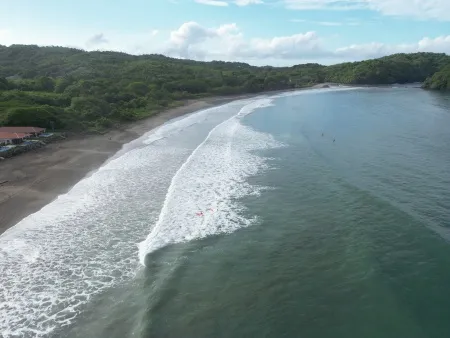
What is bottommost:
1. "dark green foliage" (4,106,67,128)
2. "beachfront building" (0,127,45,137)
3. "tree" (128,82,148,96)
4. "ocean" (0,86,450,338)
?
"ocean" (0,86,450,338)

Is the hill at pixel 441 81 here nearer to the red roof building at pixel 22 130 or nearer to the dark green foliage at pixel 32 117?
the dark green foliage at pixel 32 117

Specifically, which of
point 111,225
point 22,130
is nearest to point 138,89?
point 22,130

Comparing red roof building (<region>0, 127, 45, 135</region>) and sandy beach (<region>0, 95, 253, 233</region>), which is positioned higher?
red roof building (<region>0, 127, 45, 135</region>)

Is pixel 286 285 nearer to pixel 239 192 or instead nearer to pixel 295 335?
pixel 295 335

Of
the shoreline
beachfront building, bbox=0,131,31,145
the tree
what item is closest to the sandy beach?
the shoreline

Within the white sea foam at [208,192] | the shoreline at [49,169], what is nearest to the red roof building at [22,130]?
the shoreline at [49,169]

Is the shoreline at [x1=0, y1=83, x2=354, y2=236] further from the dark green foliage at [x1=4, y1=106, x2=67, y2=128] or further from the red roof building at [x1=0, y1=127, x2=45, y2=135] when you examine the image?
the dark green foliage at [x1=4, y1=106, x2=67, y2=128]

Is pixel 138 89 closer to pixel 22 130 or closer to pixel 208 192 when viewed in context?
pixel 22 130
